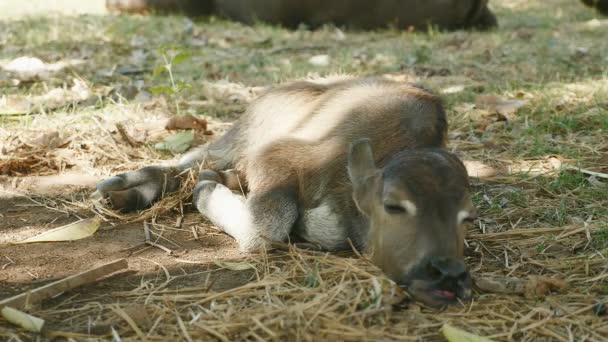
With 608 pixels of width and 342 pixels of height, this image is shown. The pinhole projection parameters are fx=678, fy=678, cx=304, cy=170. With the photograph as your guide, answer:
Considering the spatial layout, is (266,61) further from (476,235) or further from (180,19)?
(476,235)

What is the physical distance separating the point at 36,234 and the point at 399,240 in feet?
5.61

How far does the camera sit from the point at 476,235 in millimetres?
3133

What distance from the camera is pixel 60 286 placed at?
2441 mm

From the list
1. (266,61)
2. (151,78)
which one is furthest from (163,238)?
(266,61)

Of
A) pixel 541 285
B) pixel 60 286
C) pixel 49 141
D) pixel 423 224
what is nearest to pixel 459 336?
pixel 423 224

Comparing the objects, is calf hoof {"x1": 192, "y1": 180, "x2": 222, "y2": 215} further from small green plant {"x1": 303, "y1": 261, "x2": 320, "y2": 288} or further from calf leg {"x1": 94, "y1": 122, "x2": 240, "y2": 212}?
small green plant {"x1": 303, "y1": 261, "x2": 320, "y2": 288}

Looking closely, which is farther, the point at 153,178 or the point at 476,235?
the point at 153,178

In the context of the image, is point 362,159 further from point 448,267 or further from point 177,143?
point 177,143

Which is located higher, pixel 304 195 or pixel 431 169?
pixel 431 169

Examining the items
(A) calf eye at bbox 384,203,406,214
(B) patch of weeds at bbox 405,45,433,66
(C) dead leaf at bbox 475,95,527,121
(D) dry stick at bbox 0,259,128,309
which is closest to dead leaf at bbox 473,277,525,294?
(A) calf eye at bbox 384,203,406,214

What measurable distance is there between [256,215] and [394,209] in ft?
2.75

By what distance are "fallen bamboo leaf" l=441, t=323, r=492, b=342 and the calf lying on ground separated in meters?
0.15

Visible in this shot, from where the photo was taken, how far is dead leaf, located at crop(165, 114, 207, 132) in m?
4.69

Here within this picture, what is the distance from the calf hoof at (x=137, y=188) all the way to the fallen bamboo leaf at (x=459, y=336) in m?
1.89
